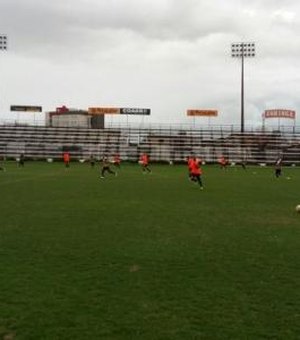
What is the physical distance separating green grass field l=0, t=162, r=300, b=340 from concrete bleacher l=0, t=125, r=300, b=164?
228 feet

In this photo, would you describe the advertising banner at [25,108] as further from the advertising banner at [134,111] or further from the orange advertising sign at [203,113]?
the orange advertising sign at [203,113]

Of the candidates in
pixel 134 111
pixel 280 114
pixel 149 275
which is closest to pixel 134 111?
pixel 134 111

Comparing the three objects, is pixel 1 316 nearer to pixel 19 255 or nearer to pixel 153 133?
pixel 19 255

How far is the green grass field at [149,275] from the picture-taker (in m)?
7.52

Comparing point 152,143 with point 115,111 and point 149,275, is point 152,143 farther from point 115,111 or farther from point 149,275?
point 149,275

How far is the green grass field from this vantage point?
7.52 m

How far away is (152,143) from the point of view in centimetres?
9269

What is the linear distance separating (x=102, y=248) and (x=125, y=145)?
79.8 meters

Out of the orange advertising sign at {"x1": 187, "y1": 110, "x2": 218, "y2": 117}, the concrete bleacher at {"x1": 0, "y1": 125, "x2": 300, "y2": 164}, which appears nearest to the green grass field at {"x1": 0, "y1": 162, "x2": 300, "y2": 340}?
the concrete bleacher at {"x1": 0, "y1": 125, "x2": 300, "y2": 164}

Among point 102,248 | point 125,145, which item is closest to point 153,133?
point 125,145

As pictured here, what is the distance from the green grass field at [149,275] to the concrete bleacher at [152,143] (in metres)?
69.6

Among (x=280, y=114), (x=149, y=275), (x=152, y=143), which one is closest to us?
(x=149, y=275)

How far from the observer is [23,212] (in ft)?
65.8

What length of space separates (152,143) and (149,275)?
82611 mm
